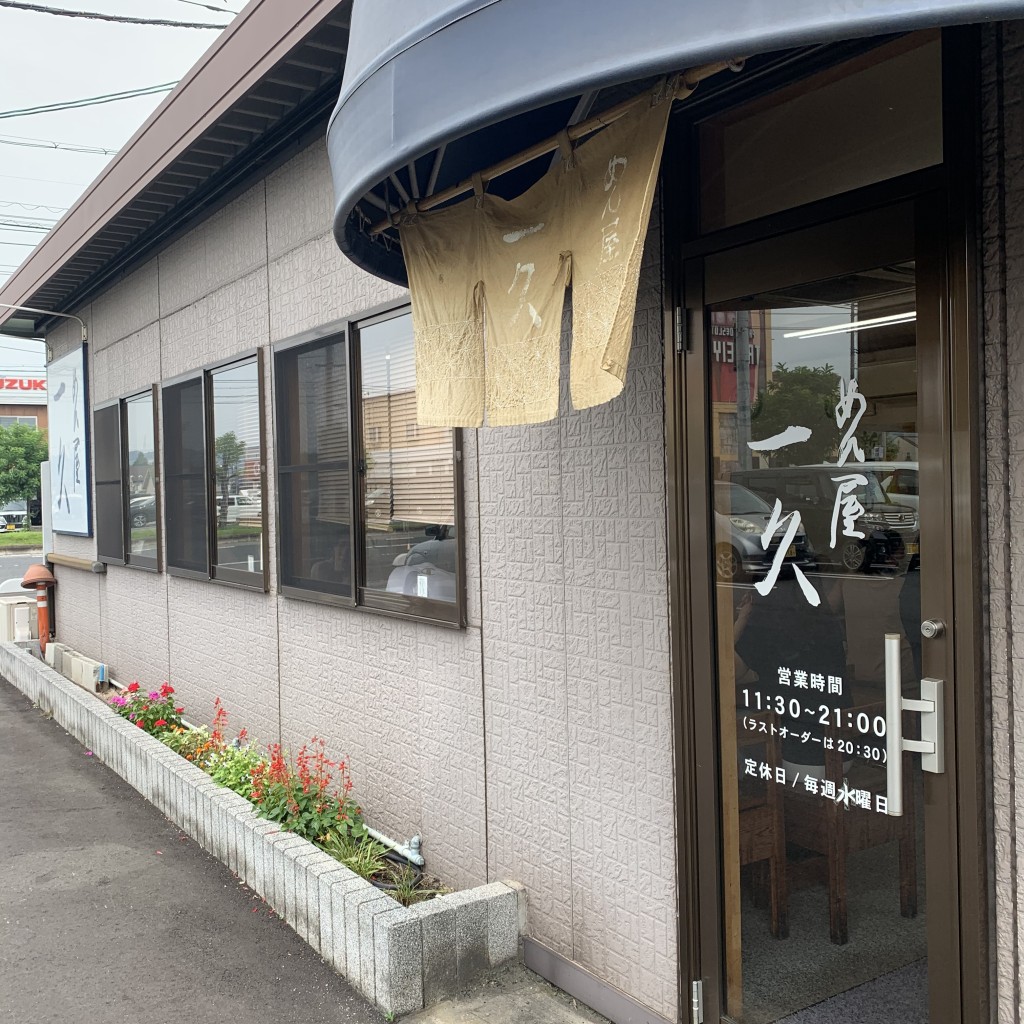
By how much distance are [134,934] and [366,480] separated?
2543 millimetres

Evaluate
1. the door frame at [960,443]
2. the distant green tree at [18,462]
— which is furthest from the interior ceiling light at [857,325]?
the distant green tree at [18,462]

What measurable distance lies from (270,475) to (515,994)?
389 cm

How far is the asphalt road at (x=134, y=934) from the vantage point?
399 cm

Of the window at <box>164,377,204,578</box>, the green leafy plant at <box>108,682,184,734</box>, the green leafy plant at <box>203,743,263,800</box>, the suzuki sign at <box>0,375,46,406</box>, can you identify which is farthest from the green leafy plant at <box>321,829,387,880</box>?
the suzuki sign at <box>0,375,46,406</box>

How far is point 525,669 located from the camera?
4.20 metres

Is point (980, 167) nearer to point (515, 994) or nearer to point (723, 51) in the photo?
point (723, 51)

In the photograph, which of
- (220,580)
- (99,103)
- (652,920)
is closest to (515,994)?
(652,920)

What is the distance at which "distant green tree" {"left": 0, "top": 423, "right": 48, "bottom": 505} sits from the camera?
141 ft

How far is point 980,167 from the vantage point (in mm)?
2502

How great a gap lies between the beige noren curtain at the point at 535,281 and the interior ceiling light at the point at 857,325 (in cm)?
58

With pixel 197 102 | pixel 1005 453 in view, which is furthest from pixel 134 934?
pixel 197 102

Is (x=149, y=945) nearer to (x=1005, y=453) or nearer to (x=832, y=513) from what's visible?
(x=832, y=513)

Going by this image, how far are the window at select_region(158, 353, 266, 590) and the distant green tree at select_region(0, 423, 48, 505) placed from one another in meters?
38.9

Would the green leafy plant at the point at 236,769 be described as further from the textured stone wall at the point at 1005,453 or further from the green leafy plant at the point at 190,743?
the textured stone wall at the point at 1005,453
